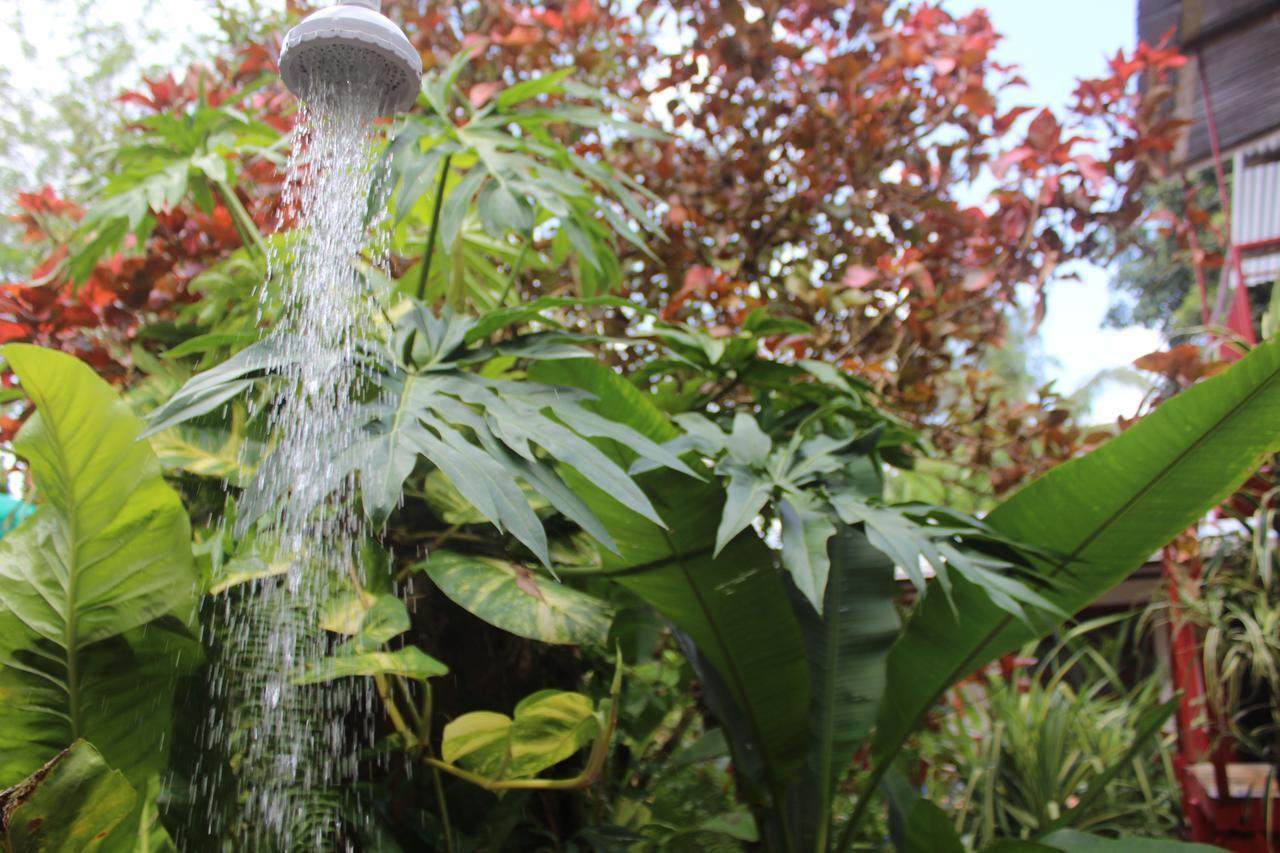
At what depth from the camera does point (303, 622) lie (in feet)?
4.67

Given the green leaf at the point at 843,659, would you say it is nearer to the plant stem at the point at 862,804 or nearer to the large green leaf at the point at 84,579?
the plant stem at the point at 862,804

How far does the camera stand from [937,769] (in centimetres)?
315

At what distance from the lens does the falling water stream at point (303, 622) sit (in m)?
1.39

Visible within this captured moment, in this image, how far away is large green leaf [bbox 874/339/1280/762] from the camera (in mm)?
1516

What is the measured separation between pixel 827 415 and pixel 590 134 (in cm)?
163

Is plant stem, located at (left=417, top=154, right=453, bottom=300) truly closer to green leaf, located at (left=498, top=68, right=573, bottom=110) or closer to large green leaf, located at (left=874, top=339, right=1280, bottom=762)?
green leaf, located at (left=498, top=68, right=573, bottom=110)

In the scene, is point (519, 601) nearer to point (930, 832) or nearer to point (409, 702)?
point (409, 702)

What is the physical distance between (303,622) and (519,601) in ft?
1.07

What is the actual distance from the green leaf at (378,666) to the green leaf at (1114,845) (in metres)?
0.99

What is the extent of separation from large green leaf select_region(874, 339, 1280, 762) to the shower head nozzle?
3.94ft

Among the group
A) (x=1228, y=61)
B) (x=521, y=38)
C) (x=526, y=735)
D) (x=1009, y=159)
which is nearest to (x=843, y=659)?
(x=526, y=735)

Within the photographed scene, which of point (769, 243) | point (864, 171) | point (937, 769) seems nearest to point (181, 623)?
point (769, 243)

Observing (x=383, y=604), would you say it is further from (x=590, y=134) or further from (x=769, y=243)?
(x=590, y=134)

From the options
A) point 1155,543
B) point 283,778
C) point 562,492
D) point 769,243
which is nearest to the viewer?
point 562,492
